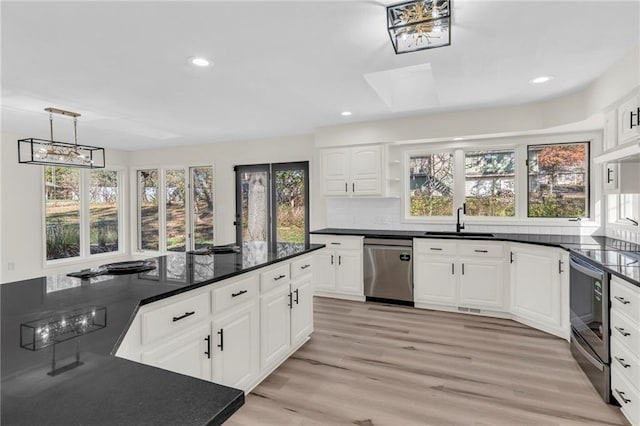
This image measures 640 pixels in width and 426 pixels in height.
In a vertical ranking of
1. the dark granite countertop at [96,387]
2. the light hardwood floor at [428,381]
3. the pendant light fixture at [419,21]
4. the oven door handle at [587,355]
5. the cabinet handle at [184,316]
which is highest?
the pendant light fixture at [419,21]

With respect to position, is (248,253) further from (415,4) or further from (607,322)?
(607,322)

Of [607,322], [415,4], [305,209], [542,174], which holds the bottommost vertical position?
[607,322]

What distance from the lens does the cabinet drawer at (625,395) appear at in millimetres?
1924

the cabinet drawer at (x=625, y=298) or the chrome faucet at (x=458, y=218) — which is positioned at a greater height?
the chrome faucet at (x=458, y=218)

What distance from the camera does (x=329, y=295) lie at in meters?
4.81

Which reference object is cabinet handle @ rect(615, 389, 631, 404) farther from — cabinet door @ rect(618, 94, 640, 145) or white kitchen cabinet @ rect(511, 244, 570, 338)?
cabinet door @ rect(618, 94, 640, 145)

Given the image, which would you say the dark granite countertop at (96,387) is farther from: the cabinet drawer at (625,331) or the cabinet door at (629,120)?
the cabinet door at (629,120)

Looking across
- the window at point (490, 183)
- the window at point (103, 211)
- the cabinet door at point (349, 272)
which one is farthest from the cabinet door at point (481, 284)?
the window at point (103, 211)

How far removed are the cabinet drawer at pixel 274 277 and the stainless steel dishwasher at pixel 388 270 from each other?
1921 mm

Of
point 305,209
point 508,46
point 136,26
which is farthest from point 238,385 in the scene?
point 305,209

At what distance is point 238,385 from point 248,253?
1.01m

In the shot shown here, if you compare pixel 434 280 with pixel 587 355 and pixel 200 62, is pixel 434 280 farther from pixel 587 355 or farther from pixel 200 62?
pixel 200 62

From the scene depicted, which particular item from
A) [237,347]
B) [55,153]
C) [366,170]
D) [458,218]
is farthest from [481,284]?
[55,153]

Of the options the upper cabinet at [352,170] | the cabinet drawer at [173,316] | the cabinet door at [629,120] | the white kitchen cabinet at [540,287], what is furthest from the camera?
the upper cabinet at [352,170]
